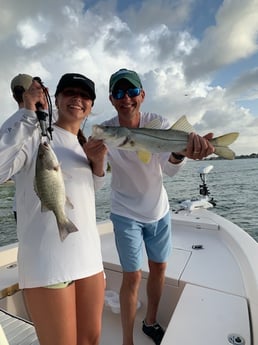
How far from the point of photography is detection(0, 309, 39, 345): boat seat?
2070mm

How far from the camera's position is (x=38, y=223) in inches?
57.7

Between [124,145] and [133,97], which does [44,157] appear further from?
[133,97]

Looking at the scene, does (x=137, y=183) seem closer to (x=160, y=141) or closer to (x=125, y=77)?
(x=160, y=141)

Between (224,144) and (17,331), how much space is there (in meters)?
2.31

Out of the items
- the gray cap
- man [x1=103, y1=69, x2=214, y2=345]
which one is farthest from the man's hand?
the gray cap

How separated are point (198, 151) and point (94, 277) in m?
1.18

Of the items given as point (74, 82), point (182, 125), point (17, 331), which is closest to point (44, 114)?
point (74, 82)

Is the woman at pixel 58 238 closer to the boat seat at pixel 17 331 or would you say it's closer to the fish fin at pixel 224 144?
the boat seat at pixel 17 331

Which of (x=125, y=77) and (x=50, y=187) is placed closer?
(x=50, y=187)

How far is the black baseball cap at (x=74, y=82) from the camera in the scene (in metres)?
1.72

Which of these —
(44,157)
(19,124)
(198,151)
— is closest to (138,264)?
(198,151)

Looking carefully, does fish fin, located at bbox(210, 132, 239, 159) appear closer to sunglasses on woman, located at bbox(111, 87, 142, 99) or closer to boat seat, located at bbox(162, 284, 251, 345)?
sunglasses on woman, located at bbox(111, 87, 142, 99)

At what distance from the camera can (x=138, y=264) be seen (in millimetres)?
2371

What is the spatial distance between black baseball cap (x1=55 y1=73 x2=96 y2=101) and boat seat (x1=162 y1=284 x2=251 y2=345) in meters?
1.85
